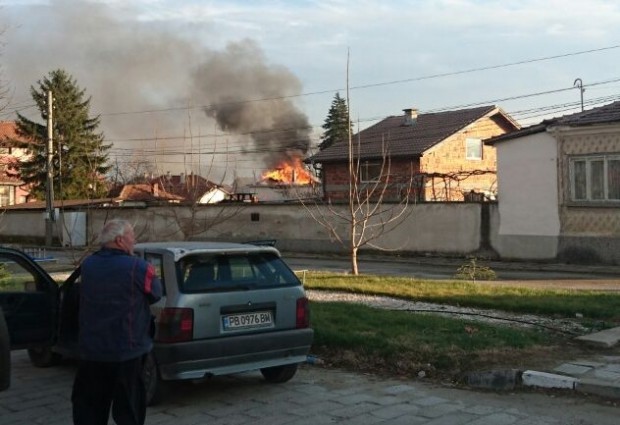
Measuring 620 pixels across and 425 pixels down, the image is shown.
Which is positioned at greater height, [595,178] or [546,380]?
[595,178]

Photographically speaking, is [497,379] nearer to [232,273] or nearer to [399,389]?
[399,389]

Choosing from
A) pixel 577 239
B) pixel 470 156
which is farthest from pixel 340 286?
pixel 470 156

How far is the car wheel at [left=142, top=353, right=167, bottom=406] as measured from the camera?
5.76 metres

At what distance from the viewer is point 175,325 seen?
5.70 meters

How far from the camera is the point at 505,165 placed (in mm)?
23500

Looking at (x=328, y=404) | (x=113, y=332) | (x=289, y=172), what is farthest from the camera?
(x=289, y=172)

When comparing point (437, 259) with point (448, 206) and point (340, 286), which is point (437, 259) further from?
point (340, 286)

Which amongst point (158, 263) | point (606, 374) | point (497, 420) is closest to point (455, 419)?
point (497, 420)

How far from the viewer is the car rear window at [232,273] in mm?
5984

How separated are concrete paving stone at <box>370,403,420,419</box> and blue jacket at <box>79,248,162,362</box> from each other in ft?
6.99

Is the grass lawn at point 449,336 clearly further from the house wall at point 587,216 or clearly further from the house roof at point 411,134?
the house roof at point 411,134

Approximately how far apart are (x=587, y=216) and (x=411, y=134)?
17563 mm

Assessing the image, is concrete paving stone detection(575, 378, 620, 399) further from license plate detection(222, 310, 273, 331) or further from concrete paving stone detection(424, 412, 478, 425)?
license plate detection(222, 310, 273, 331)

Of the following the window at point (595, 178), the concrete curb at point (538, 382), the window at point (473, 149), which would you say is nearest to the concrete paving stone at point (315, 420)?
the concrete curb at point (538, 382)
